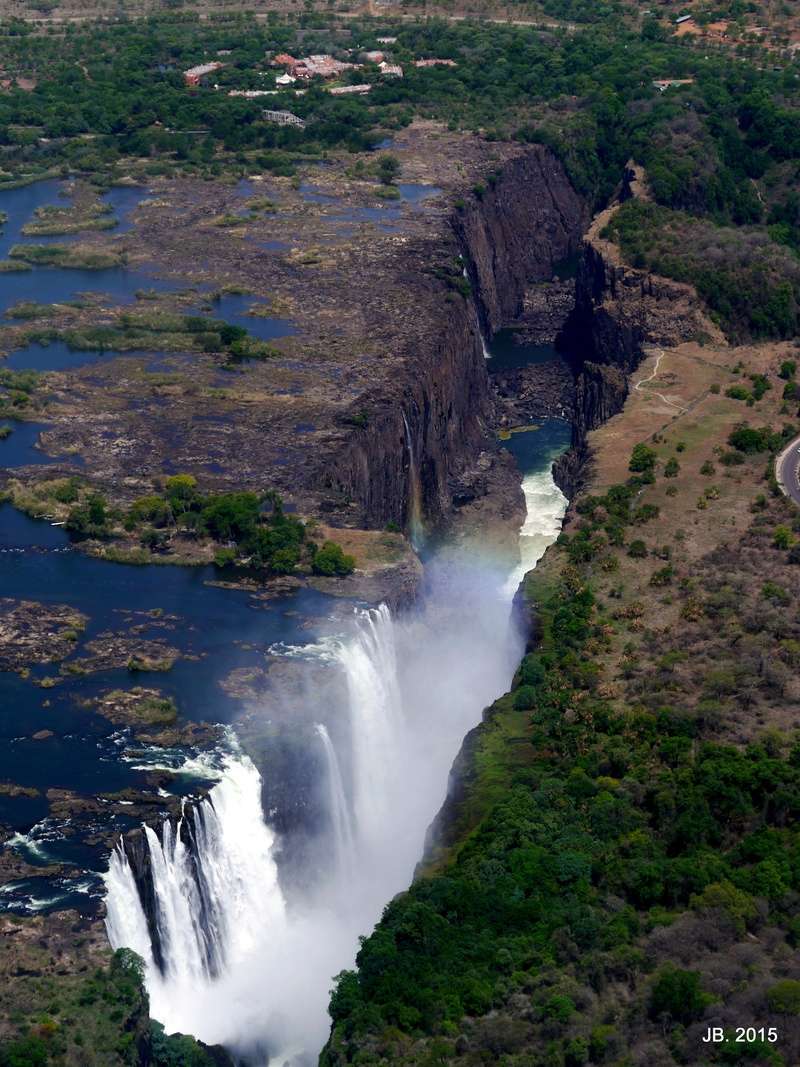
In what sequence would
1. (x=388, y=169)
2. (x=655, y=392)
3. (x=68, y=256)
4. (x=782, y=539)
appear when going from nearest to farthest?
1. (x=782, y=539)
2. (x=655, y=392)
3. (x=68, y=256)
4. (x=388, y=169)

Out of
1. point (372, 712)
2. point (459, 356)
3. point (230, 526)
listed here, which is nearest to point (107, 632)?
point (230, 526)

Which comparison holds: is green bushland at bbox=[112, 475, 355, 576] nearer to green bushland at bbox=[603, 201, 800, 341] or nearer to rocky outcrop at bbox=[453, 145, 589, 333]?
green bushland at bbox=[603, 201, 800, 341]

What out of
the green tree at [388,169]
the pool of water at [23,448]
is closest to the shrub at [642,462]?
the pool of water at [23,448]

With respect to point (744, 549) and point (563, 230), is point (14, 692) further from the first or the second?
point (563, 230)

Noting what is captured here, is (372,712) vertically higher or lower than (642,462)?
lower

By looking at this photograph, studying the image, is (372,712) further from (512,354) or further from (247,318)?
(512,354)

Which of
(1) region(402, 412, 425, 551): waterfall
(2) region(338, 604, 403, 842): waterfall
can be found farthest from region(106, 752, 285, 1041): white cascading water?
(1) region(402, 412, 425, 551): waterfall

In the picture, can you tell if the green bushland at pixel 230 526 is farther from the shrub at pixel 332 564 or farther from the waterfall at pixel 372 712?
the waterfall at pixel 372 712

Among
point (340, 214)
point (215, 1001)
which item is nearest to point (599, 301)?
point (340, 214)
